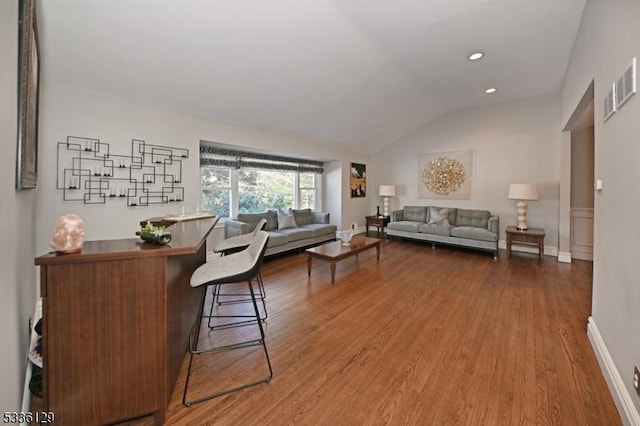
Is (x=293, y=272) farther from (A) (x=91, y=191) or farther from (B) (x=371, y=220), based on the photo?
(B) (x=371, y=220)

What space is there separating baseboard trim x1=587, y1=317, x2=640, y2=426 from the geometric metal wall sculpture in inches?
177

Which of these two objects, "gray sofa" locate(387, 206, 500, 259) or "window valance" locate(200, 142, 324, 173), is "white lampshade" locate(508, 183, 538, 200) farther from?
"window valance" locate(200, 142, 324, 173)

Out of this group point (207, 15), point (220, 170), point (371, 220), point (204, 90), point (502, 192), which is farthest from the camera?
point (371, 220)

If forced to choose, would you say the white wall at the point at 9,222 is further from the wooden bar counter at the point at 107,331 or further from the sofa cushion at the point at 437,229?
the sofa cushion at the point at 437,229

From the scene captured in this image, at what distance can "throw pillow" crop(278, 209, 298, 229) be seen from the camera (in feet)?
17.1

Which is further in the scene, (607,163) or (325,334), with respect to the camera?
(325,334)

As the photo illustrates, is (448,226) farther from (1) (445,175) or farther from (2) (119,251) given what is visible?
(2) (119,251)

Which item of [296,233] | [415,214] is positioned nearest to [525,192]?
[415,214]

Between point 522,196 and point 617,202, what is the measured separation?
3.38 metres

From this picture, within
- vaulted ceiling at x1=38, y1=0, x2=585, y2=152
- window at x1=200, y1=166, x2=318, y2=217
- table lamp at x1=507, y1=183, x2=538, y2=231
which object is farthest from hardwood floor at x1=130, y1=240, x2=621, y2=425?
vaulted ceiling at x1=38, y1=0, x2=585, y2=152

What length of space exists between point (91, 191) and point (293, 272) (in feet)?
8.76

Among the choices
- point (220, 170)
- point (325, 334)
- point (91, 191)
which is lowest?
point (325, 334)

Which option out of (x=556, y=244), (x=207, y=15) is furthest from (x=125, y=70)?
(x=556, y=244)

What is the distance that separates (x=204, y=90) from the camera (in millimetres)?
3336
